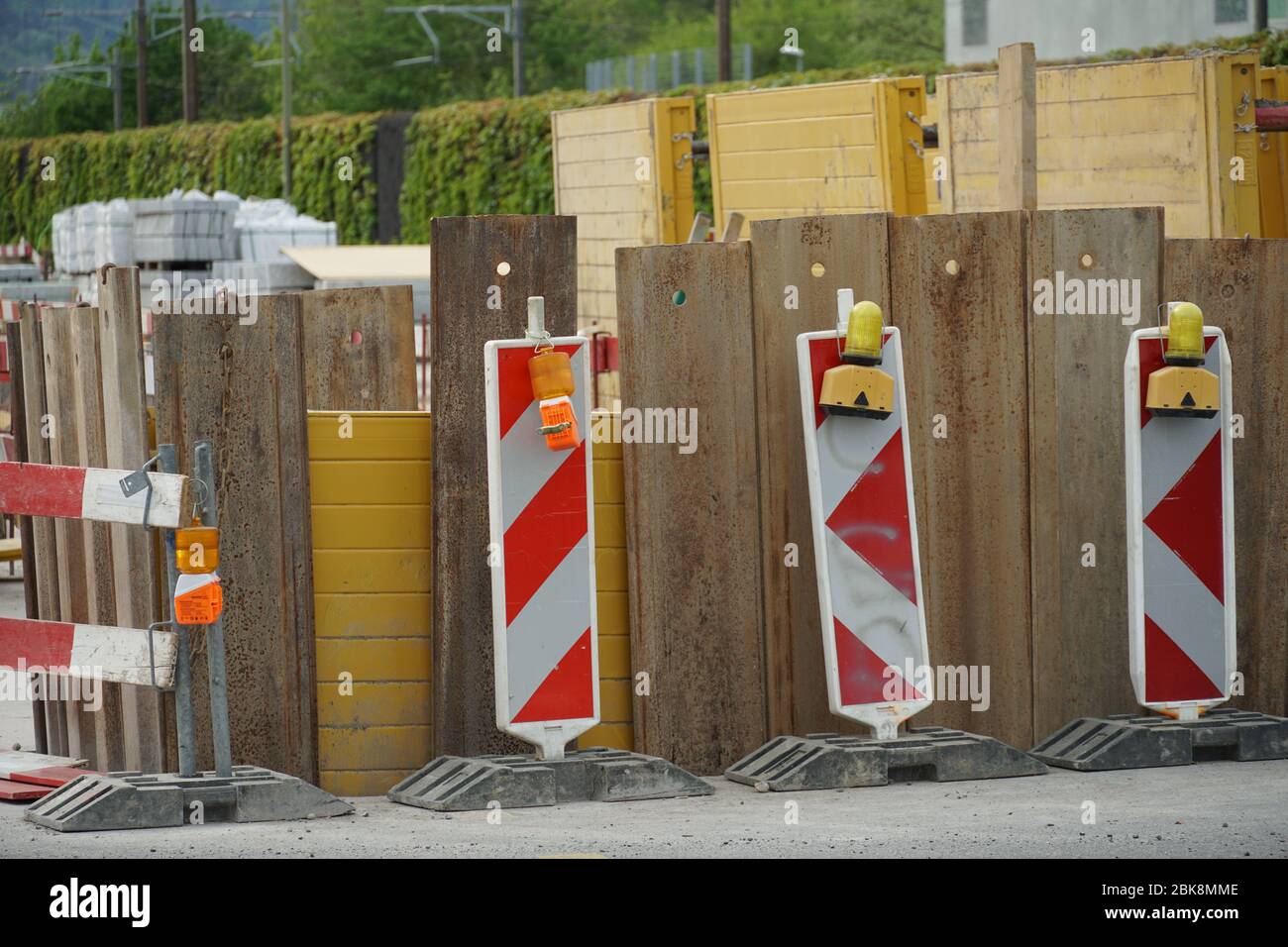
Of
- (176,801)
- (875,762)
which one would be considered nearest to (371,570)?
(176,801)

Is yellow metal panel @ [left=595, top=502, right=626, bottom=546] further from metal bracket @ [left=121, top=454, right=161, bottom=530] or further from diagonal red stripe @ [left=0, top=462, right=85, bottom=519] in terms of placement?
diagonal red stripe @ [left=0, top=462, right=85, bottom=519]

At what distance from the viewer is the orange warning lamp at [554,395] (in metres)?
6.56

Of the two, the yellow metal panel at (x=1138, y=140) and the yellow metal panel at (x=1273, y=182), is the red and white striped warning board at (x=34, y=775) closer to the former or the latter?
the yellow metal panel at (x=1138, y=140)

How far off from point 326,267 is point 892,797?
1485 cm

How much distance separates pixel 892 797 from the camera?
6719mm

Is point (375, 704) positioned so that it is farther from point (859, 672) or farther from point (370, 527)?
point (859, 672)

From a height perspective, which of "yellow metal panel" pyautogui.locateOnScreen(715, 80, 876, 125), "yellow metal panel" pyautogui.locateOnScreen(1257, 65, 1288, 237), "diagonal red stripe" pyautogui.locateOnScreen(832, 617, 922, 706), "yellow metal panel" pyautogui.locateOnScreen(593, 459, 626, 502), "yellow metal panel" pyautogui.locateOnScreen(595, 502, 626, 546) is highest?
"yellow metal panel" pyautogui.locateOnScreen(715, 80, 876, 125)

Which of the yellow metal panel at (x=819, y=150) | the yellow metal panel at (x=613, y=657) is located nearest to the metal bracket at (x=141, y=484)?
the yellow metal panel at (x=613, y=657)

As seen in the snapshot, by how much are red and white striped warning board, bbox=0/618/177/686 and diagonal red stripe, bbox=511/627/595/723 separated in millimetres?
1187

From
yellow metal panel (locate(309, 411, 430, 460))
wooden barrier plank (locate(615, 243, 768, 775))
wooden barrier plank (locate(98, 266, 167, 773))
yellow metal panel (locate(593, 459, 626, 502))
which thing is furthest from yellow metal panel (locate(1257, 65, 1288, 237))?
wooden barrier plank (locate(98, 266, 167, 773))

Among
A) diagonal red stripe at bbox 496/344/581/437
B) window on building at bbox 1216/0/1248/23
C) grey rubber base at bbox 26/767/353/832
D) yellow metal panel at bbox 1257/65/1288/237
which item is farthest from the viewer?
window on building at bbox 1216/0/1248/23

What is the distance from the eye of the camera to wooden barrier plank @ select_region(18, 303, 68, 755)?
7551 millimetres

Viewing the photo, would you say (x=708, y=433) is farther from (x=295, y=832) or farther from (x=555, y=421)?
(x=295, y=832)
